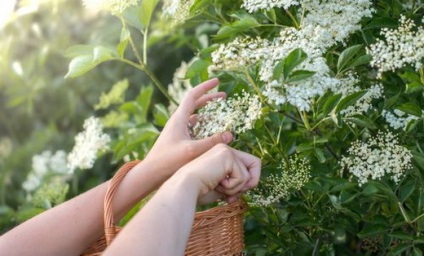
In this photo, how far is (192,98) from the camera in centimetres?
142

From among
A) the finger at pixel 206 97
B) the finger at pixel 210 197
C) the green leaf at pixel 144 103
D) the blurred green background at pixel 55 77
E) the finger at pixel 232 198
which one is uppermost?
the finger at pixel 206 97

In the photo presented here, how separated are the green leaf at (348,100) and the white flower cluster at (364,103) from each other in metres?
0.05

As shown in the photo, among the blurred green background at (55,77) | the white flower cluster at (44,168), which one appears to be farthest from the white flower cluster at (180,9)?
the blurred green background at (55,77)

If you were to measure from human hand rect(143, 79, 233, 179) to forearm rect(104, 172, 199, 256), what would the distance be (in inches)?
5.4

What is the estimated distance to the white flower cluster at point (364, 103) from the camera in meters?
1.43

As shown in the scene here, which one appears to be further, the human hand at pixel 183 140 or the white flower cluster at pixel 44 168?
the white flower cluster at pixel 44 168

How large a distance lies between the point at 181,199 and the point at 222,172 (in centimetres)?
11

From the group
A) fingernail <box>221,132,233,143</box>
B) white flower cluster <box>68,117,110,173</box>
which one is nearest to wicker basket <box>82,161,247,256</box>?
fingernail <box>221,132,233,143</box>

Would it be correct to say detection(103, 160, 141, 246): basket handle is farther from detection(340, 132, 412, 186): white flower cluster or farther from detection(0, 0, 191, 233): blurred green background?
detection(0, 0, 191, 233): blurred green background

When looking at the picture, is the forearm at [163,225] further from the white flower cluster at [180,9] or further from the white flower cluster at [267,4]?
the white flower cluster at [180,9]

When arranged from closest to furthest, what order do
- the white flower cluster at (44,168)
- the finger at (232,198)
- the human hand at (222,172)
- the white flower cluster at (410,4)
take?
1. the human hand at (222,172)
2. the finger at (232,198)
3. the white flower cluster at (410,4)
4. the white flower cluster at (44,168)

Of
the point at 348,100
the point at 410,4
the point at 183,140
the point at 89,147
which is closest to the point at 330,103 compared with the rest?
the point at 348,100

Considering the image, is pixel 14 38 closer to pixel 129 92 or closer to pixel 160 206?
pixel 129 92

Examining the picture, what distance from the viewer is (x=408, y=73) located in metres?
1.43
